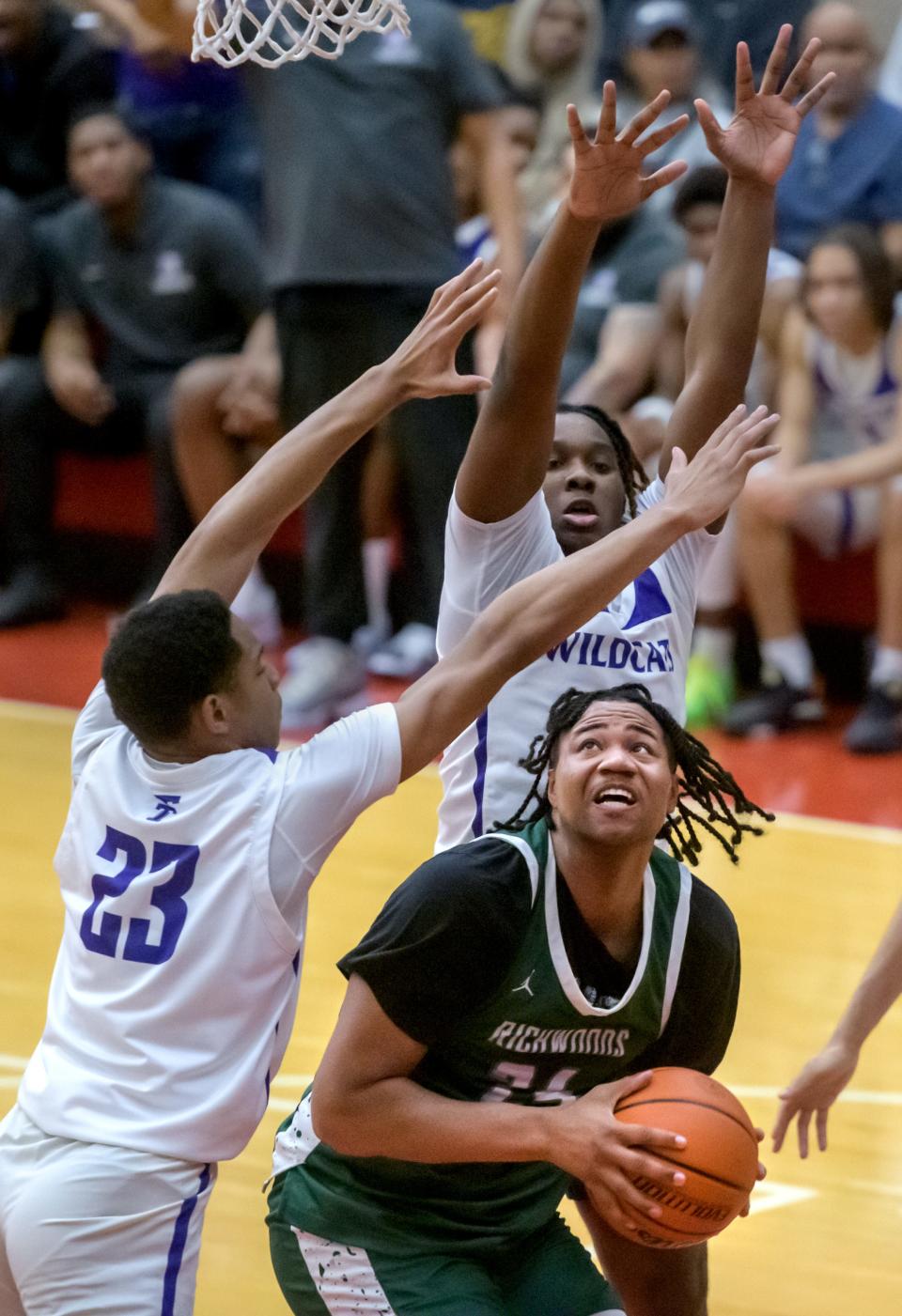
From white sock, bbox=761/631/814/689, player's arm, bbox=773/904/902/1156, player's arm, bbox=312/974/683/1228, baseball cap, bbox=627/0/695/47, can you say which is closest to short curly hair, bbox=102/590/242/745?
player's arm, bbox=312/974/683/1228

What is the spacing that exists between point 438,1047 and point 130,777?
1.99ft

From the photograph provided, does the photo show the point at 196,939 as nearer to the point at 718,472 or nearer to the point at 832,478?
the point at 718,472

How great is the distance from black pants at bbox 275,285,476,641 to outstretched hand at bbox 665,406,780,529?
4252 mm

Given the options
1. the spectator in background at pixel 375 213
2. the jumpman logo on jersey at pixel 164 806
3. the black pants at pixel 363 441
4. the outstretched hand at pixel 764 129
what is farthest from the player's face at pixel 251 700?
the spectator in background at pixel 375 213

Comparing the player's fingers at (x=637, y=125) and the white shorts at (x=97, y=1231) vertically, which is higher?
the player's fingers at (x=637, y=125)

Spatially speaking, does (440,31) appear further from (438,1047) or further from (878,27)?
(438,1047)

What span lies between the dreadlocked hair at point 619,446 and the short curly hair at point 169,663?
88cm

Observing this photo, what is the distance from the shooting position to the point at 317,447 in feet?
11.4

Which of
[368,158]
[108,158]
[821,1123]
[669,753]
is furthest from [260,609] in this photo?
[669,753]

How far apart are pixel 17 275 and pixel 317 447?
19.4 feet

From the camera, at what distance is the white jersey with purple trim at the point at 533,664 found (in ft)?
11.3

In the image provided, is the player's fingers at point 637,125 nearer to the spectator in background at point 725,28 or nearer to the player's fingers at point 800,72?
the player's fingers at point 800,72

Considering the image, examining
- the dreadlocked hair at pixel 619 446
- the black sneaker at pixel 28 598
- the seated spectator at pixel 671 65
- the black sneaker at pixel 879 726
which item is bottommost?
the black sneaker at pixel 28 598

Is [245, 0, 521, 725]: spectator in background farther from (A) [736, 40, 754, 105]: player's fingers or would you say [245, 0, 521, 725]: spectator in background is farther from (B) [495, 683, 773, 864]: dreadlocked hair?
(B) [495, 683, 773, 864]: dreadlocked hair
